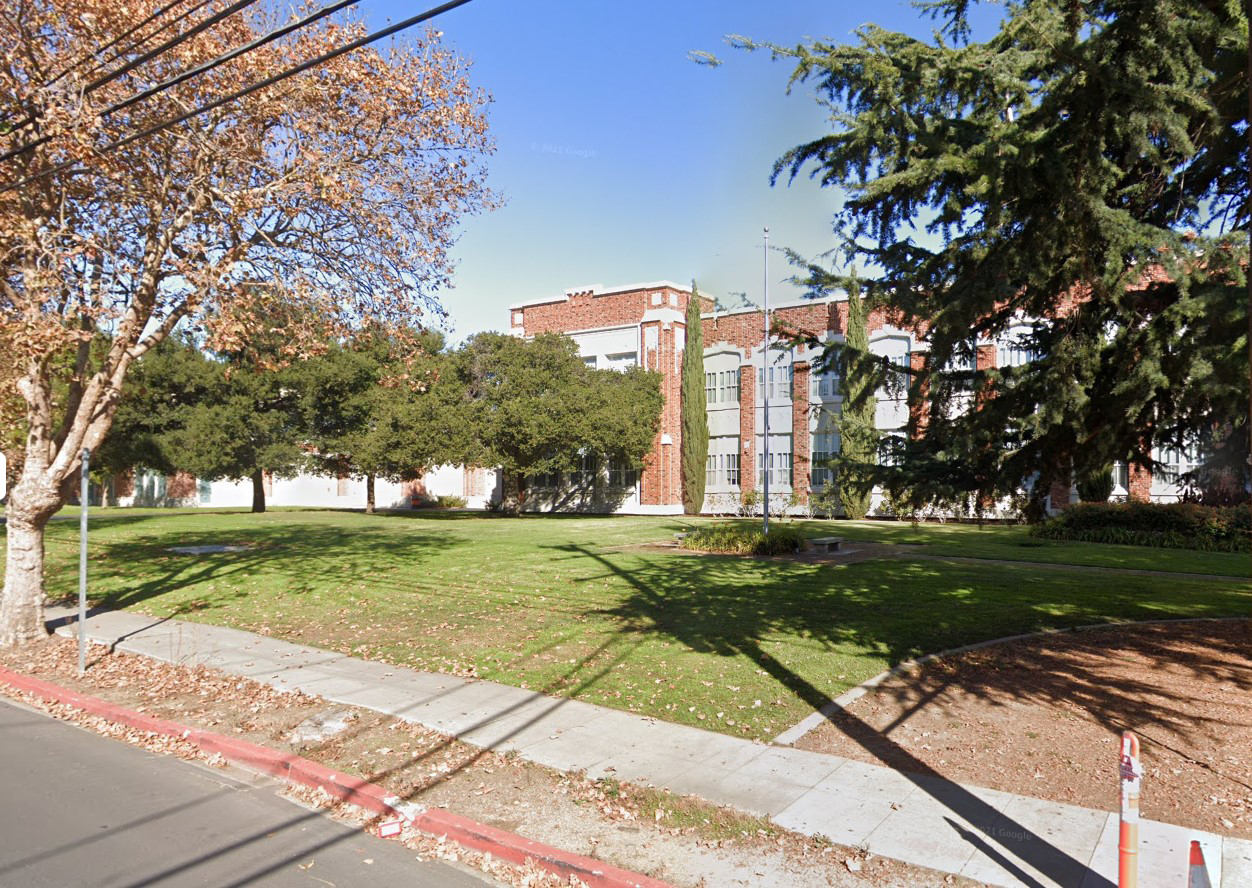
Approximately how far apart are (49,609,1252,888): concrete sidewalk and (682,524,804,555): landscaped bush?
12871 millimetres

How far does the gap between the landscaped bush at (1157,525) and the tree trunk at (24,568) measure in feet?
81.1

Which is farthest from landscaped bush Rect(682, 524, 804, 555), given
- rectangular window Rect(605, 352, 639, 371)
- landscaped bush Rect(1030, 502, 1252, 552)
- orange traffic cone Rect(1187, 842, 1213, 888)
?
rectangular window Rect(605, 352, 639, 371)

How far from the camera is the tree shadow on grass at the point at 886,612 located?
6734mm

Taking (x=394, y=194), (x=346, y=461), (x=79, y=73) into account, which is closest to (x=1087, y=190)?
(x=394, y=194)

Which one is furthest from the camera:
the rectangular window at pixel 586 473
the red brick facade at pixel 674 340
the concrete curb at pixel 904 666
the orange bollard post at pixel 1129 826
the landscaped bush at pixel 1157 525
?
the rectangular window at pixel 586 473

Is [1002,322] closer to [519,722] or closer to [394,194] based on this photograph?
[519,722]

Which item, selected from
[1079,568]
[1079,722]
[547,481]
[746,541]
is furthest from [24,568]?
[547,481]

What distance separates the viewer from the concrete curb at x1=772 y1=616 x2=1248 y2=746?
287 inches

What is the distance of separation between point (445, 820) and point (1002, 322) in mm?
8420

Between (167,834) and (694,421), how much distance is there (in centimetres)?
3554

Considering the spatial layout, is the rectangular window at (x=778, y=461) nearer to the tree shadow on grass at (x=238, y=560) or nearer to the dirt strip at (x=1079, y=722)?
the tree shadow on grass at (x=238, y=560)

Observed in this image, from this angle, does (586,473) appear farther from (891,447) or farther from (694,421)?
(891,447)

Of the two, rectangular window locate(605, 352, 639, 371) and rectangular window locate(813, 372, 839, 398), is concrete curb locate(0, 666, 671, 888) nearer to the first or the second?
rectangular window locate(813, 372, 839, 398)

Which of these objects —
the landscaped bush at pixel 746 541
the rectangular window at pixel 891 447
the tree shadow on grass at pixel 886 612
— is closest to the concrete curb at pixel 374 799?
the tree shadow on grass at pixel 886 612
